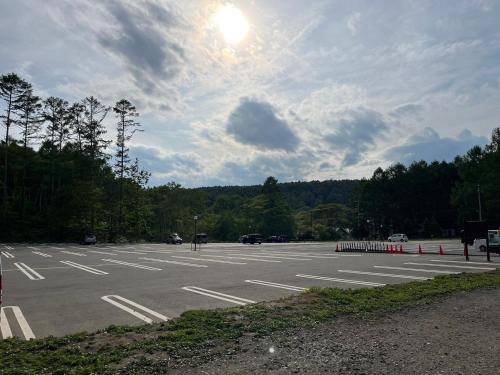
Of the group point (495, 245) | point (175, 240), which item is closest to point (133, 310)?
point (495, 245)

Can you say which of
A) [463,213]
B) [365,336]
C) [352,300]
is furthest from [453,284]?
[463,213]

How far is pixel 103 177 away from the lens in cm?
6794

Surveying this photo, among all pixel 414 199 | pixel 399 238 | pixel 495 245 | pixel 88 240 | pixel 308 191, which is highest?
pixel 308 191

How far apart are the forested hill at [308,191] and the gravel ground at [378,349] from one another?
15578 cm

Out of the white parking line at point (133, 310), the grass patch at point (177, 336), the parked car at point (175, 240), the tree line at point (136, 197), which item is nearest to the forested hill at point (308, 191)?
the tree line at point (136, 197)

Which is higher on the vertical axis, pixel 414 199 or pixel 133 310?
pixel 414 199

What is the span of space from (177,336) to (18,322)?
3.97 metres

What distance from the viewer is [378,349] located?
5660 millimetres

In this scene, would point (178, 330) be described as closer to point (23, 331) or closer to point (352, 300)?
point (23, 331)

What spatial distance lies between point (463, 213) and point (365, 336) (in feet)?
262

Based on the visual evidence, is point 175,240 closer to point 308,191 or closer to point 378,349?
point 378,349

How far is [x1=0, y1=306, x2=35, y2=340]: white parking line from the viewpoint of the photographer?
22.8 ft

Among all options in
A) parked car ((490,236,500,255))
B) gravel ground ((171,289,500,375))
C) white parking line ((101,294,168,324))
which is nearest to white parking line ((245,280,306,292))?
gravel ground ((171,289,500,375))

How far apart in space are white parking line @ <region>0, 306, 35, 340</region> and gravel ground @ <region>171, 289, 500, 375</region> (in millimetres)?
3739
